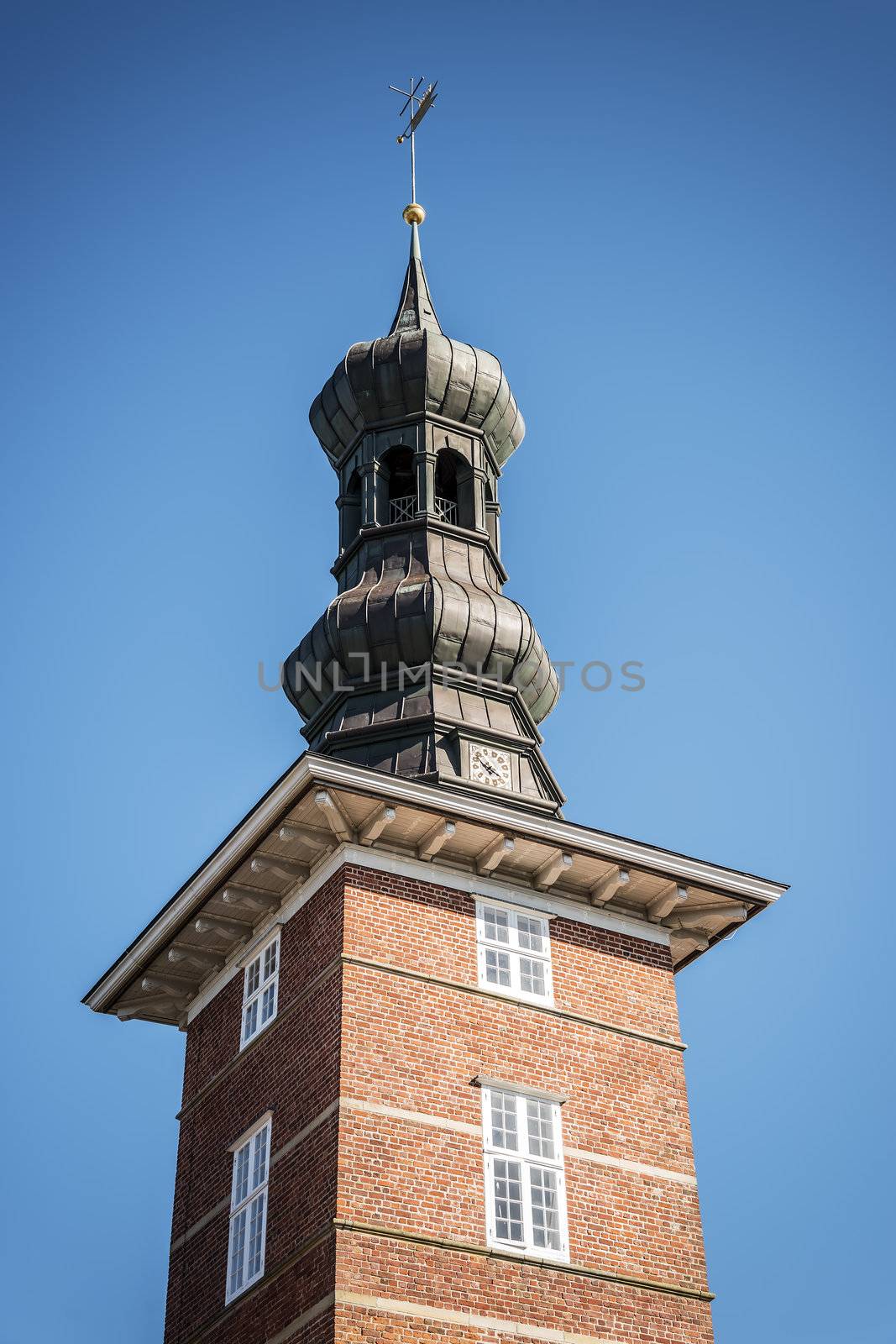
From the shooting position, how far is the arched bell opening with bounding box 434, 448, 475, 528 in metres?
31.2

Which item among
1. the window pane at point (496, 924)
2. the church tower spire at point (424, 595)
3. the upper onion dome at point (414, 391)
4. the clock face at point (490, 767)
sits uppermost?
the upper onion dome at point (414, 391)

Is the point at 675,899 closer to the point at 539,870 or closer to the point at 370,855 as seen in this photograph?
the point at 539,870

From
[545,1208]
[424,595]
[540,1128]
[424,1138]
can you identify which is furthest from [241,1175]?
[424,595]

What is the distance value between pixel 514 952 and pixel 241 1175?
453 centimetres

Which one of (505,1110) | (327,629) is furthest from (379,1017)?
(327,629)

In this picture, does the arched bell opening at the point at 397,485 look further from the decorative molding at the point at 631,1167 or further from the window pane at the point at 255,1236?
the window pane at the point at 255,1236

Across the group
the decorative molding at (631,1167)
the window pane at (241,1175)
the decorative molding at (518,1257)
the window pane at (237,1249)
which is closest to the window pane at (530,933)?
the decorative molding at (631,1167)

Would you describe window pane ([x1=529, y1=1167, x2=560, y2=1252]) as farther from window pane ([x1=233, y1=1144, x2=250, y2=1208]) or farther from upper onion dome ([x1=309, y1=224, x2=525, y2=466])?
upper onion dome ([x1=309, y1=224, x2=525, y2=466])

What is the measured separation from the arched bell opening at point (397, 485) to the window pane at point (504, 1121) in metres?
11.2

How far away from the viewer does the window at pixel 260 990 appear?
80.8ft

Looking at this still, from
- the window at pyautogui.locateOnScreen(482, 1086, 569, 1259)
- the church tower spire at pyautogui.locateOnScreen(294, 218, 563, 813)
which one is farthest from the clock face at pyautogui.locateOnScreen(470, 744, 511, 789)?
the window at pyautogui.locateOnScreen(482, 1086, 569, 1259)

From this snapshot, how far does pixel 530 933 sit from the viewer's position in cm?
2488

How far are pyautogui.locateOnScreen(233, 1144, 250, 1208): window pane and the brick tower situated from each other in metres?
0.05

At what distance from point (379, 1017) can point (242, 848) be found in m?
3.14
